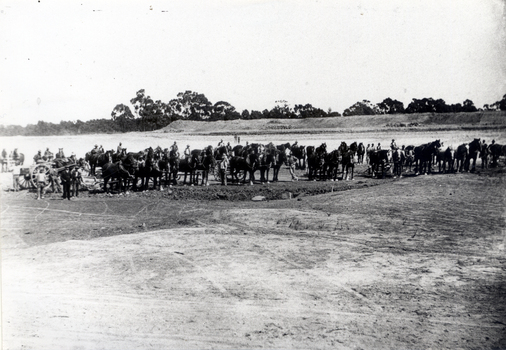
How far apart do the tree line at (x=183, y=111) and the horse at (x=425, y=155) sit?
3622mm

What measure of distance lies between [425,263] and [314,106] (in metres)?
6.43

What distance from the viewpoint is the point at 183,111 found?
14.3m

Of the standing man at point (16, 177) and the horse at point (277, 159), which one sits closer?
the standing man at point (16, 177)

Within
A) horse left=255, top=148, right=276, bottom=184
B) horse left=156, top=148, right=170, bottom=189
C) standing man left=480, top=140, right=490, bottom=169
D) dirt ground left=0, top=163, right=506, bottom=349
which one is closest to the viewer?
dirt ground left=0, top=163, right=506, bottom=349

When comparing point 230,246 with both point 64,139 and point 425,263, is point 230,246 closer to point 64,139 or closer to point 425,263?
point 425,263

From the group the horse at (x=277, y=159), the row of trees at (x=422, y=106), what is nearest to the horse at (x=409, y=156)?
the row of trees at (x=422, y=106)

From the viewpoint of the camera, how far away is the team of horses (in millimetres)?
17906

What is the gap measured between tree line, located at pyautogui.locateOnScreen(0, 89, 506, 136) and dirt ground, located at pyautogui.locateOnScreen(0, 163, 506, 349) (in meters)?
2.84

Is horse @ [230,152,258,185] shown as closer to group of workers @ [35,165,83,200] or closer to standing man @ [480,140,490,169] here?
group of workers @ [35,165,83,200]

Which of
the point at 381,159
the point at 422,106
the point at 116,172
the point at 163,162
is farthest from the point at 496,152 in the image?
the point at 116,172

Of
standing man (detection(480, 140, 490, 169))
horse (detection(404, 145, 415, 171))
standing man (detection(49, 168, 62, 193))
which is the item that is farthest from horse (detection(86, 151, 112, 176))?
standing man (detection(480, 140, 490, 169))

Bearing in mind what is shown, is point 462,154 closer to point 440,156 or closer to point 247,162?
point 440,156

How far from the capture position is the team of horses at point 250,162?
1791cm

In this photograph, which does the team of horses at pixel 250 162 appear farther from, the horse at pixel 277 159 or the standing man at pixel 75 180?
the standing man at pixel 75 180
